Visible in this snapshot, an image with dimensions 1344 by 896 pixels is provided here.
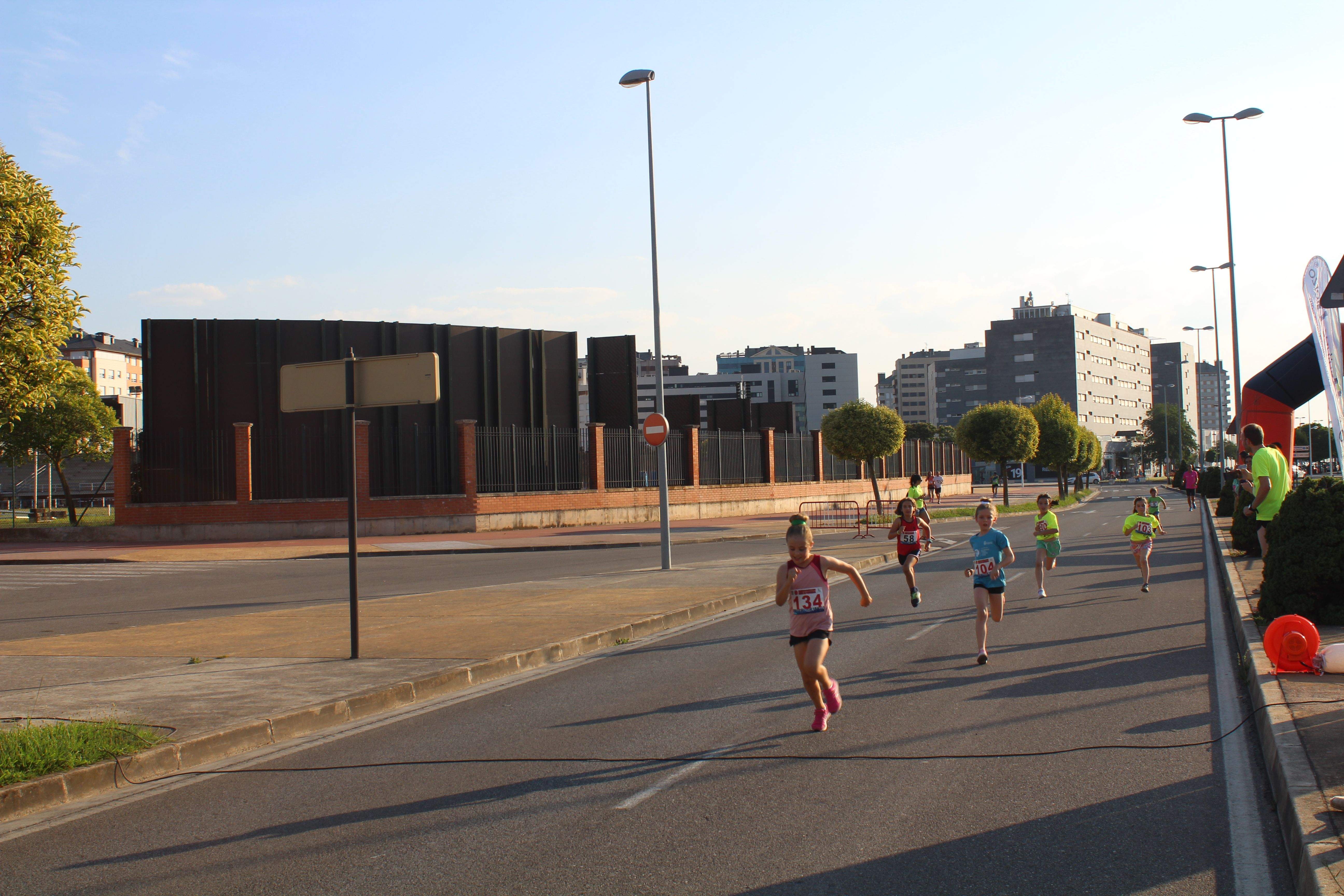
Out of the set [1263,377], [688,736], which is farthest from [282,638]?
[1263,377]

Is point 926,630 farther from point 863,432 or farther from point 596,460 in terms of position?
point 863,432

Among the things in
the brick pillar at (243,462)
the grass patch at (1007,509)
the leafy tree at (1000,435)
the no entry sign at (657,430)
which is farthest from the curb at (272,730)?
the leafy tree at (1000,435)

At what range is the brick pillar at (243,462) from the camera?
32.1 metres

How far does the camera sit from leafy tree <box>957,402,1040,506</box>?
49219mm

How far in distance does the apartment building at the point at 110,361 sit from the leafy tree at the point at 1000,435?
101 meters

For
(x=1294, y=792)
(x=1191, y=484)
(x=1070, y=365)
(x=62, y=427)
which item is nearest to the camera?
(x=1294, y=792)

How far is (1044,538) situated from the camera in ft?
47.1

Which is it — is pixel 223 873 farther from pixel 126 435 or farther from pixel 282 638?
pixel 126 435

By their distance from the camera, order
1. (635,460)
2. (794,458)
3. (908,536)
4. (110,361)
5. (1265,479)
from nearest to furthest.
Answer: (1265,479) < (908,536) < (635,460) < (794,458) < (110,361)

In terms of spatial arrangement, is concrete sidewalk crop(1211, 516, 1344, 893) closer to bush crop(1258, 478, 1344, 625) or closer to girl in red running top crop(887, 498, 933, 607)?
bush crop(1258, 478, 1344, 625)

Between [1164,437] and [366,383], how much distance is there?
529 ft

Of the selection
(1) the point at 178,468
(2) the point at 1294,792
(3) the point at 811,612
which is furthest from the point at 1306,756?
(1) the point at 178,468

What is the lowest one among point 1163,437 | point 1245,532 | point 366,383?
point 1245,532

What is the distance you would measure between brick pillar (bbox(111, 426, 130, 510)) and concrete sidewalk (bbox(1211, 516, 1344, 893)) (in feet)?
103
